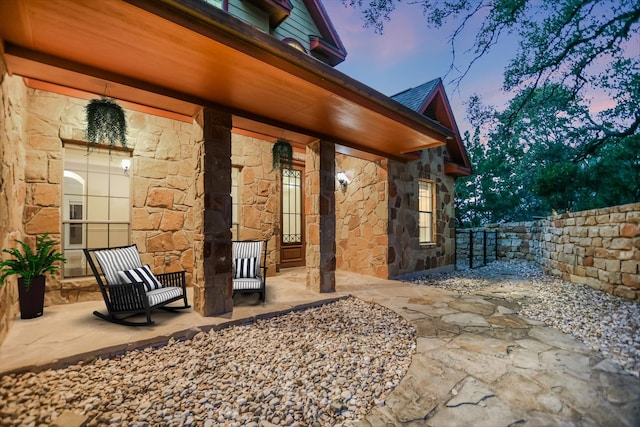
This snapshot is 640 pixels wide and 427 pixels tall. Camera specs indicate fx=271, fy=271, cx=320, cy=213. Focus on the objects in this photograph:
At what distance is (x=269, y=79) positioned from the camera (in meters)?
2.77

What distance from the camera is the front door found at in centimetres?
627

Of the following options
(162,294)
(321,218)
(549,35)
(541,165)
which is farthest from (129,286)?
(541,165)

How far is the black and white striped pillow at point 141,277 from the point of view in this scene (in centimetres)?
308

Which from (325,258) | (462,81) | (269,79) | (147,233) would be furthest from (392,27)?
(147,233)

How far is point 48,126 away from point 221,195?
2.52 metres

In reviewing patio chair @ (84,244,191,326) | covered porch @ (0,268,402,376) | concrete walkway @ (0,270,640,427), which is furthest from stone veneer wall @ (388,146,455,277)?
patio chair @ (84,244,191,326)

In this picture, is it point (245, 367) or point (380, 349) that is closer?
point (245, 367)

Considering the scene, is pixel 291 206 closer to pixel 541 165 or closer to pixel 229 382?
pixel 229 382

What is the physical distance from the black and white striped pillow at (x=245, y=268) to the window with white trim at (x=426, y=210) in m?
4.36

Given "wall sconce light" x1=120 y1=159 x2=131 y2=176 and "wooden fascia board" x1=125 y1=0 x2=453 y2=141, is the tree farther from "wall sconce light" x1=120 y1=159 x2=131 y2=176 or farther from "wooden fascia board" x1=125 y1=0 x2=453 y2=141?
"wall sconce light" x1=120 y1=159 x2=131 y2=176

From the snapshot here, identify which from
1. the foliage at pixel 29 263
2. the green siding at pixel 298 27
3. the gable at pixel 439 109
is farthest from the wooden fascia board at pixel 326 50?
the foliage at pixel 29 263

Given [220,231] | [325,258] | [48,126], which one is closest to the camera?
[220,231]

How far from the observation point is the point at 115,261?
3.20 m

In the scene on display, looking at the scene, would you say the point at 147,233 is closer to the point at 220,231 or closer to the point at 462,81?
the point at 220,231
